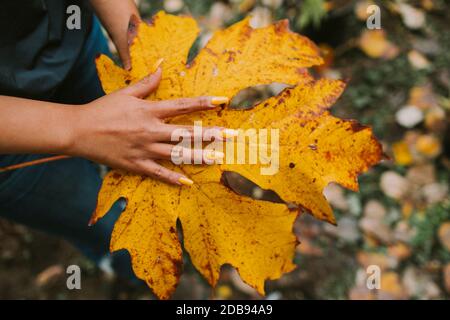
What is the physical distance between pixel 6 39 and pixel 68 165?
405mm

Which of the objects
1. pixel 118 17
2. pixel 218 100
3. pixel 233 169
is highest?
pixel 118 17

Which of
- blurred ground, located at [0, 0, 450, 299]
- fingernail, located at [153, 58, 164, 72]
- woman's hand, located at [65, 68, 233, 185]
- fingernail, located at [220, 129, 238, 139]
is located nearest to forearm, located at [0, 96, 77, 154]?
woman's hand, located at [65, 68, 233, 185]

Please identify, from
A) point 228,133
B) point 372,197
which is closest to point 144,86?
point 228,133

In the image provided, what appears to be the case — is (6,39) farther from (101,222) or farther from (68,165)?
(101,222)

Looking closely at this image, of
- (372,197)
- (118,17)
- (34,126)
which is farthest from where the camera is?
(372,197)

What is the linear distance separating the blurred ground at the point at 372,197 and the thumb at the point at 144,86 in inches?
41.5

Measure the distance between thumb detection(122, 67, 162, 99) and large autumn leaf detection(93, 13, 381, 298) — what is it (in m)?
0.03

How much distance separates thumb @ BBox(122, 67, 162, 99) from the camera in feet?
2.28

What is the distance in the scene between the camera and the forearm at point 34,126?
0.65 metres

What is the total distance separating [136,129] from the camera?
69 cm

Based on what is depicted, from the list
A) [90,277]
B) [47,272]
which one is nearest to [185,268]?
[90,277]

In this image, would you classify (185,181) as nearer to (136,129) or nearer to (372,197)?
(136,129)

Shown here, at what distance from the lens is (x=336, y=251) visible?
1.57 metres

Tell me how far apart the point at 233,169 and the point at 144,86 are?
213mm
